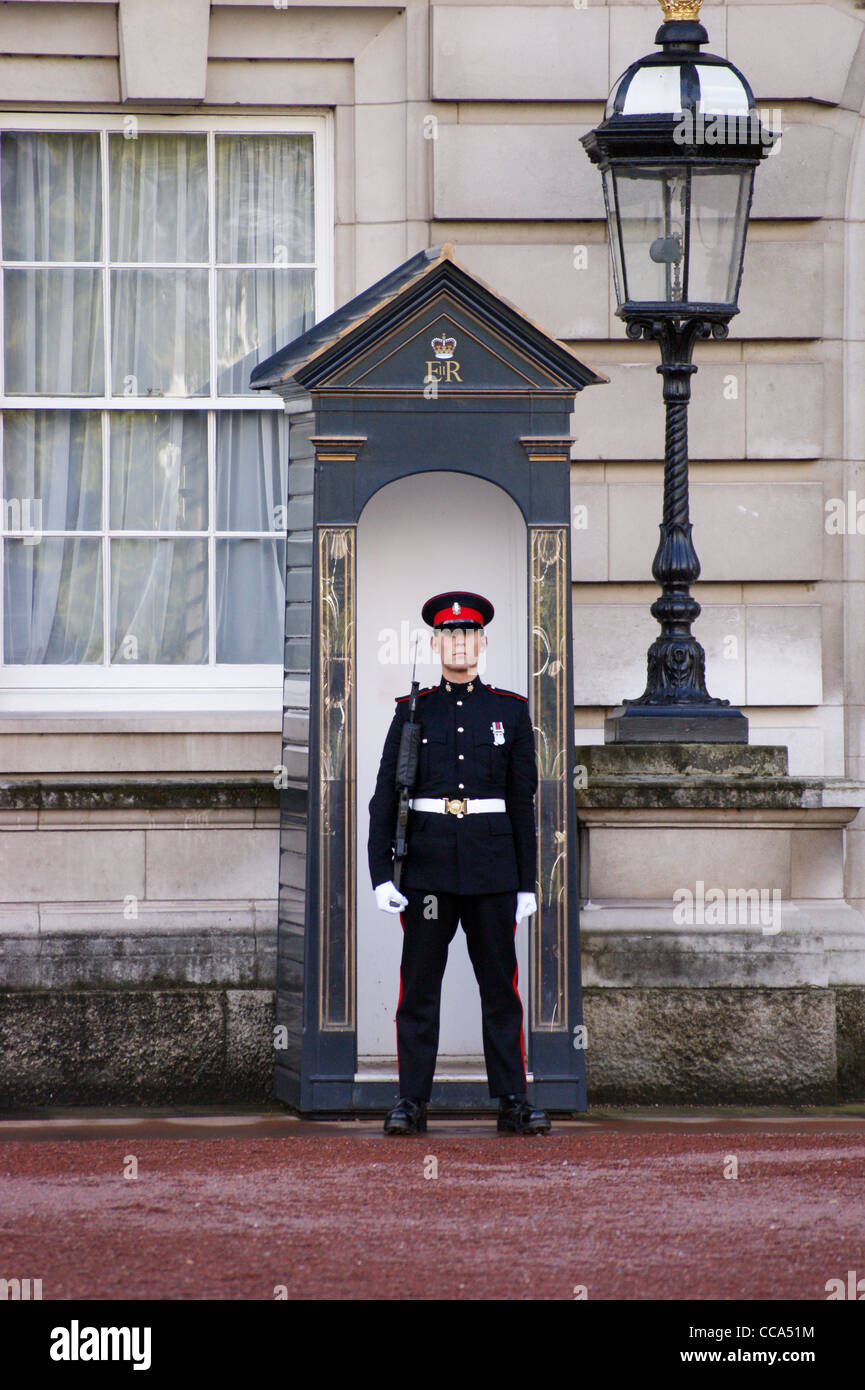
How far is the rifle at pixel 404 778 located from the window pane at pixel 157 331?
7.95 feet

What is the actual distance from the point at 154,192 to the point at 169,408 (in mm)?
875

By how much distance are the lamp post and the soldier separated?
3.49 ft

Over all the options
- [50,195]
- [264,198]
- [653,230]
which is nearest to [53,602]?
[50,195]

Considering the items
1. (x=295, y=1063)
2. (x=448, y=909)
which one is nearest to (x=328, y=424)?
(x=448, y=909)

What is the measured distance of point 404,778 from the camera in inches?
254

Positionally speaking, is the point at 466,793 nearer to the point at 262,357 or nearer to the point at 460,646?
the point at 460,646

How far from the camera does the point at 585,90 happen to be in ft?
26.6

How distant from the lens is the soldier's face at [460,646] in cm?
653

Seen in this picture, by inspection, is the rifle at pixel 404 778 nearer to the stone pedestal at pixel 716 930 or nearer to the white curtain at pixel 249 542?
the stone pedestal at pixel 716 930

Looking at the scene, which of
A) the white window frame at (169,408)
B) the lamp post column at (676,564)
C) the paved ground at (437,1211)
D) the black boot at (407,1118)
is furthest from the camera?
the white window frame at (169,408)

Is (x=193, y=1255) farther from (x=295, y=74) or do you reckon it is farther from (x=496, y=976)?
(x=295, y=74)

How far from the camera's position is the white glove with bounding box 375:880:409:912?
6.34 meters

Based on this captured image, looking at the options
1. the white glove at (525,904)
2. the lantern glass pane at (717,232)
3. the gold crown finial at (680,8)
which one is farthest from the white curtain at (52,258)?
the white glove at (525,904)

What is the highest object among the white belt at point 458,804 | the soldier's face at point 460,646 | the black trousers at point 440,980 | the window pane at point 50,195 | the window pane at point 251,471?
the window pane at point 50,195
